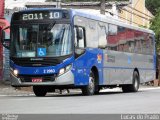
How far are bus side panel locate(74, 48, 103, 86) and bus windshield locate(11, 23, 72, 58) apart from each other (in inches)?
35.4

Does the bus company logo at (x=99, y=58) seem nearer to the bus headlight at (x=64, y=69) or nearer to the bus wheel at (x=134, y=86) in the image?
the bus headlight at (x=64, y=69)

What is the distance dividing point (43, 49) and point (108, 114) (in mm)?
8770

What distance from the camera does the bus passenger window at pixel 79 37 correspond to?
77.0 feet

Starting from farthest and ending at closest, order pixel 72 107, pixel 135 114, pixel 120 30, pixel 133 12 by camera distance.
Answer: pixel 133 12
pixel 120 30
pixel 72 107
pixel 135 114

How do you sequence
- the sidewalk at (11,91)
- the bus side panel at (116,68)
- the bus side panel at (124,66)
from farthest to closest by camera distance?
the sidewalk at (11,91)
the bus side panel at (124,66)
the bus side panel at (116,68)

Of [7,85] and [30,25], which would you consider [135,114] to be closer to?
[30,25]

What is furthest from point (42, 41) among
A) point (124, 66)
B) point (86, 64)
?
point (124, 66)

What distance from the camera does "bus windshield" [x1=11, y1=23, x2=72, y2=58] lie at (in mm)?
23031

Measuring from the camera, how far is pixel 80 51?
933 inches

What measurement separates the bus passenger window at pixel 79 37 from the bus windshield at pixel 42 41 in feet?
1.46

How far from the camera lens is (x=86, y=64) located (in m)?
24.3

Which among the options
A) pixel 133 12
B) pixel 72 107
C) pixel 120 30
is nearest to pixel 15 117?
pixel 72 107

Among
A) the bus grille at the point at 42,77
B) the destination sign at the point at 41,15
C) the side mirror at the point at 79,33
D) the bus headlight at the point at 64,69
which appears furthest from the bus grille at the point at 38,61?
the destination sign at the point at 41,15

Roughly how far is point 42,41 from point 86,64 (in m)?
2.28
